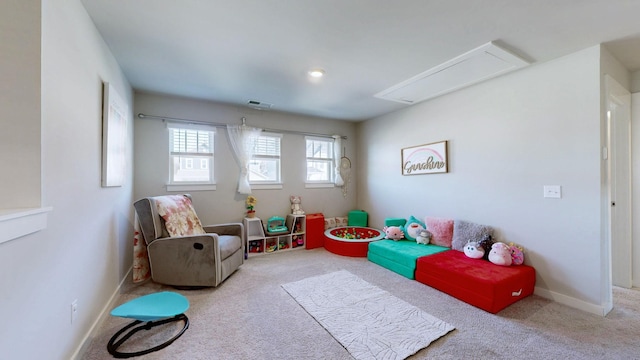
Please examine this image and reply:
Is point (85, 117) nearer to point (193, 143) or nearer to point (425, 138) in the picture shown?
point (193, 143)

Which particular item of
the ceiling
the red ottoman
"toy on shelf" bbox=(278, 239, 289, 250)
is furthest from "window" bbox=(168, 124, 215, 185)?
the red ottoman

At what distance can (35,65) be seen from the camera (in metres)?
1.24

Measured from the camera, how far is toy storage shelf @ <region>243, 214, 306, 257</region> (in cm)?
405

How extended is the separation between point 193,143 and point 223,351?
3.09 metres

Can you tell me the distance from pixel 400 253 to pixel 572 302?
166 centimetres

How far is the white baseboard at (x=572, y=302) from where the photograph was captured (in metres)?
2.25

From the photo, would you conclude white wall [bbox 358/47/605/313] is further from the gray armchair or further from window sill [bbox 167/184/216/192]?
window sill [bbox 167/184/216/192]

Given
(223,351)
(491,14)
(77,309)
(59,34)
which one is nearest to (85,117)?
(59,34)

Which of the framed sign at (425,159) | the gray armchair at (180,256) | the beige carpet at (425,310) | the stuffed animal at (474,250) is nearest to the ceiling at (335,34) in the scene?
the framed sign at (425,159)

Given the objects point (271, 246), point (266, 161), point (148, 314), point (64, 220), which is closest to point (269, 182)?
point (266, 161)

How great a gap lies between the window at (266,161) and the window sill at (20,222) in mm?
3071

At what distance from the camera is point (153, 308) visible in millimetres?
1907

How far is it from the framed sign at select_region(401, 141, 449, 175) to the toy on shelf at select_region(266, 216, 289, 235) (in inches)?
91.1

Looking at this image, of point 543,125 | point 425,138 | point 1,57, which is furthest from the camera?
point 425,138
